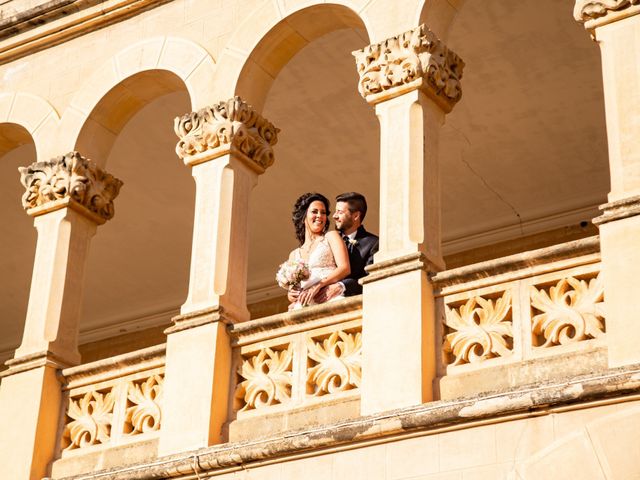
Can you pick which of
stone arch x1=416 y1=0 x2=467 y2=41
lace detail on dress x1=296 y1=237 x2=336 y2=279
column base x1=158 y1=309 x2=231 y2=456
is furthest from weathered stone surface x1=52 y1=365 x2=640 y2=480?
stone arch x1=416 y1=0 x2=467 y2=41

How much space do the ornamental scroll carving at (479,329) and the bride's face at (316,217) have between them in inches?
60.3

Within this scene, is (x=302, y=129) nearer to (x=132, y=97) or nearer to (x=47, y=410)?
(x=132, y=97)

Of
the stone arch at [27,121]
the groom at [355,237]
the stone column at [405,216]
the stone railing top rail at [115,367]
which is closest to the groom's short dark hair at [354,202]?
the groom at [355,237]

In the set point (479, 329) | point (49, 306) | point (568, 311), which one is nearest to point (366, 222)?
point (49, 306)

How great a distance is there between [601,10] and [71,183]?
4.83 metres

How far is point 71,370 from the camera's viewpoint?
1100cm

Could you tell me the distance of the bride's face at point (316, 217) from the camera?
10.4m

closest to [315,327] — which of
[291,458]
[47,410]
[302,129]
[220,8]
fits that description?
[291,458]

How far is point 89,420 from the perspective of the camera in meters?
10.8

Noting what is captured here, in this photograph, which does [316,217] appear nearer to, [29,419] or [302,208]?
[302,208]

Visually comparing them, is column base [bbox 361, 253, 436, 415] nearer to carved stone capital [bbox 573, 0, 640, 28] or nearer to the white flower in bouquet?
the white flower in bouquet

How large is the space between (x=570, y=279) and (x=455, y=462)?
1.37 m

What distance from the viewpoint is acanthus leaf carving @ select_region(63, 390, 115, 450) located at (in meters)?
10.7

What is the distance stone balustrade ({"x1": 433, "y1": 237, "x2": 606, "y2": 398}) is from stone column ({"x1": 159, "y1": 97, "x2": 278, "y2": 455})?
180 centimetres
